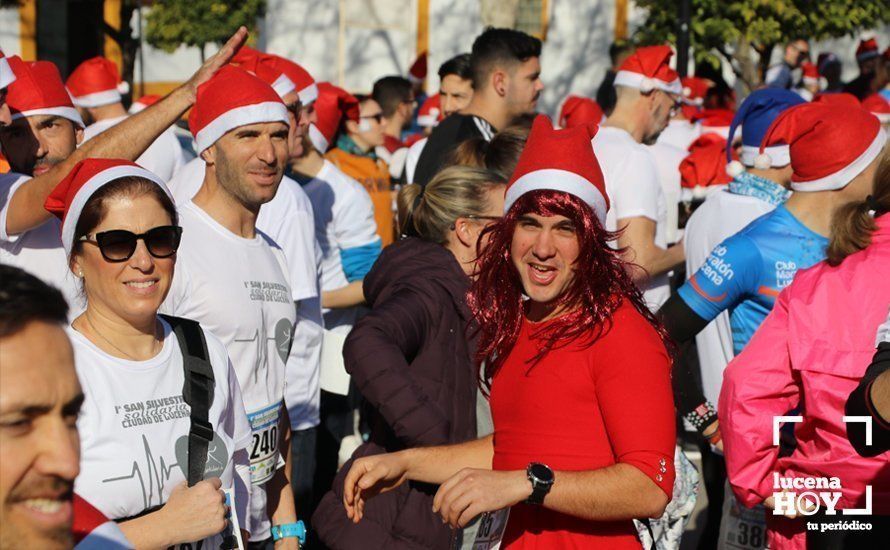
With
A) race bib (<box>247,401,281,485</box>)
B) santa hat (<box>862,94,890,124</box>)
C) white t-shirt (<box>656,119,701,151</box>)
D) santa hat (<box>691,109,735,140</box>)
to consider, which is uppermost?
santa hat (<box>862,94,890,124</box>)

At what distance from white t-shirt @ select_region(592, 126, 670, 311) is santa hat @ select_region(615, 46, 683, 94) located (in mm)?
720

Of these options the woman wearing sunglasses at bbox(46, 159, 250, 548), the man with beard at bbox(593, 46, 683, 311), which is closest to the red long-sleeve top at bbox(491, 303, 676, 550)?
the woman wearing sunglasses at bbox(46, 159, 250, 548)

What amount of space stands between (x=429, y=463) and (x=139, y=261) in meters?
0.95

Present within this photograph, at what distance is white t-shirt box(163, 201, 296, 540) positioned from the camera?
4.03 m

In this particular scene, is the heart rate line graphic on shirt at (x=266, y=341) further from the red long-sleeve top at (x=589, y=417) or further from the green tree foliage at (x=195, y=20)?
the green tree foliage at (x=195, y=20)

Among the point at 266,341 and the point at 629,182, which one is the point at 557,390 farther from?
the point at 629,182

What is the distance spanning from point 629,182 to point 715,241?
607 millimetres

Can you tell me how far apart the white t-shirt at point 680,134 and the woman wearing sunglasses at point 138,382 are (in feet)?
27.3

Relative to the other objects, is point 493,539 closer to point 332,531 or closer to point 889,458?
point 332,531

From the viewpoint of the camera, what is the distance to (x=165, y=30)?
85.6 ft

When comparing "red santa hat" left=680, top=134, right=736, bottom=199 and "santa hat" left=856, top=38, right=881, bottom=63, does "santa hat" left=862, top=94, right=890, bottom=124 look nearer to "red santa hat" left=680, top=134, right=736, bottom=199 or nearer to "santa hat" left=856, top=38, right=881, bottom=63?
"red santa hat" left=680, top=134, right=736, bottom=199

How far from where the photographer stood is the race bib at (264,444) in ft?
13.0

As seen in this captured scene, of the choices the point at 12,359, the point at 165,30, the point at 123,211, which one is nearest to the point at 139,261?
the point at 123,211

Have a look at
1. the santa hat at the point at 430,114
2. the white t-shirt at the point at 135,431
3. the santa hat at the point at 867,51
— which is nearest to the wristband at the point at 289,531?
the white t-shirt at the point at 135,431
